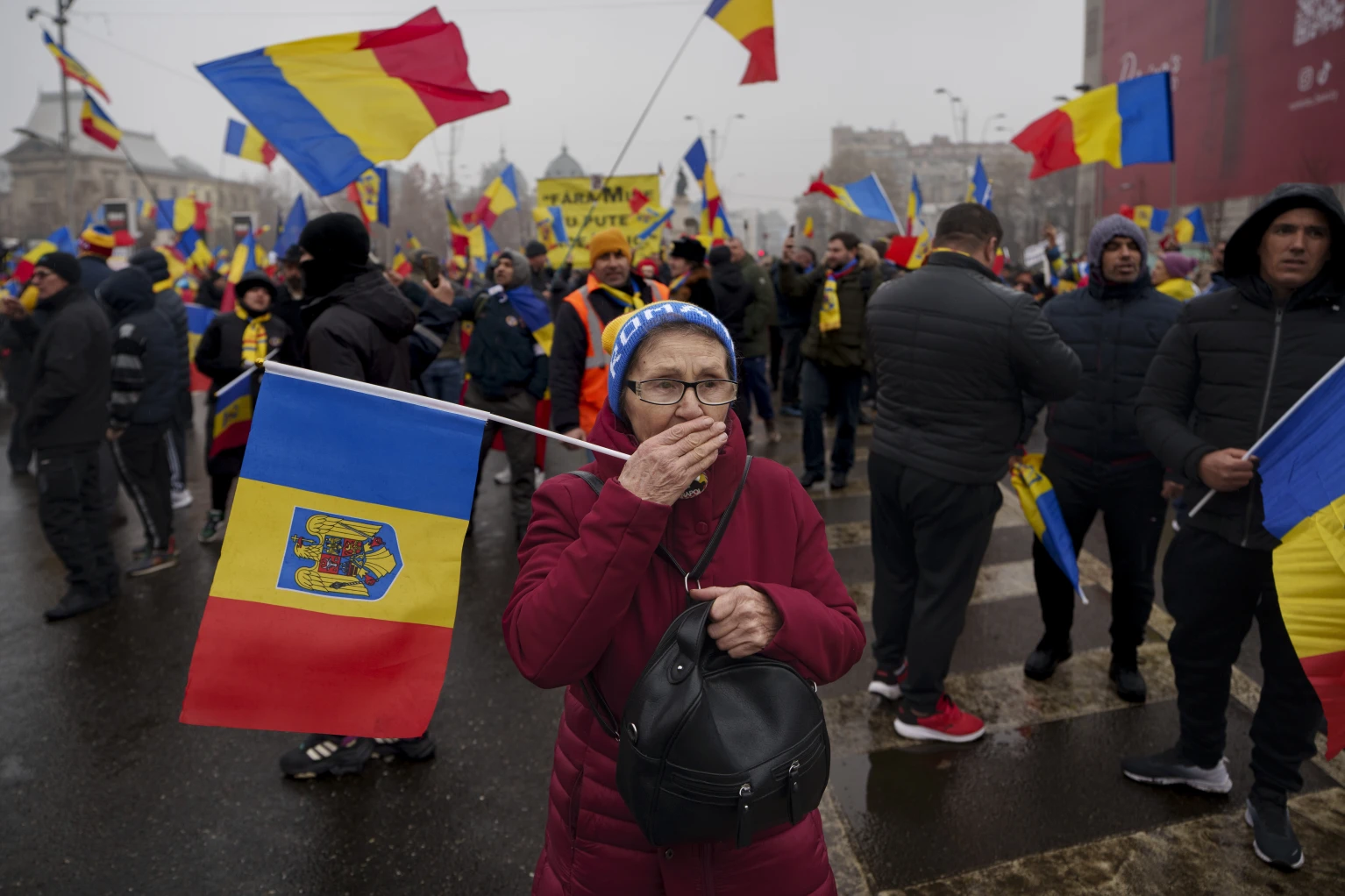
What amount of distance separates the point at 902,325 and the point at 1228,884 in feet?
7.27

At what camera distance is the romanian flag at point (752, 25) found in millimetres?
5805

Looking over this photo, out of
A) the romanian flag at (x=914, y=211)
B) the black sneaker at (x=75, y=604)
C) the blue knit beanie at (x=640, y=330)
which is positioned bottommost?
the black sneaker at (x=75, y=604)

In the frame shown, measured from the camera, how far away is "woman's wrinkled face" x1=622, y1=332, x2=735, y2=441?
5.72ft

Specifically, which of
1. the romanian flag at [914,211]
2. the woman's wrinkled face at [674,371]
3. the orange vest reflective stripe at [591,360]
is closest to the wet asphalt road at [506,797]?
the woman's wrinkled face at [674,371]

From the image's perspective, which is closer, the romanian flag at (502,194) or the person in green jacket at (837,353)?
the person in green jacket at (837,353)

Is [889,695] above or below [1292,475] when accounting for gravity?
below

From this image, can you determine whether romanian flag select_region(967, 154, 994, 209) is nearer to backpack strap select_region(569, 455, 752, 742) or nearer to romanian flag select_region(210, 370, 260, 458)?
romanian flag select_region(210, 370, 260, 458)

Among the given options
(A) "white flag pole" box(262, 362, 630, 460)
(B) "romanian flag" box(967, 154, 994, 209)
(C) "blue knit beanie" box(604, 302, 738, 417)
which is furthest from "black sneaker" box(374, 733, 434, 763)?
(B) "romanian flag" box(967, 154, 994, 209)

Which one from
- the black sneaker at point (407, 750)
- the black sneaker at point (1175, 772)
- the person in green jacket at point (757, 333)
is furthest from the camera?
the person in green jacket at point (757, 333)

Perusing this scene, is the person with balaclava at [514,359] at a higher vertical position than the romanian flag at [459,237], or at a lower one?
lower

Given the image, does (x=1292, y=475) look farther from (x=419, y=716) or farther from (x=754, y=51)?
(x=754, y=51)

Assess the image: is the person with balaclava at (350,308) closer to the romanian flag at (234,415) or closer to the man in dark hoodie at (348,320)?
the man in dark hoodie at (348,320)

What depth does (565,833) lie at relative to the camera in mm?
1802

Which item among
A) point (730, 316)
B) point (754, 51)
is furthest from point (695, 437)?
point (730, 316)
